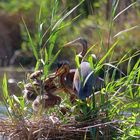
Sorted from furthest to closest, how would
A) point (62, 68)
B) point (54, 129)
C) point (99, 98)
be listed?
point (62, 68)
point (99, 98)
point (54, 129)

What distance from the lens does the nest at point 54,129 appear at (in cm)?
468

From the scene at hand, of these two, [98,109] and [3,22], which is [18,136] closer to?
[98,109]

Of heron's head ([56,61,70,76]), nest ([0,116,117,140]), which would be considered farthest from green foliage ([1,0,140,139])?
heron's head ([56,61,70,76])

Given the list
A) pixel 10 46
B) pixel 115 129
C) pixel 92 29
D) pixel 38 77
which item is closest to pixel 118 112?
pixel 115 129

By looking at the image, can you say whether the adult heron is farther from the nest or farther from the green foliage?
the nest

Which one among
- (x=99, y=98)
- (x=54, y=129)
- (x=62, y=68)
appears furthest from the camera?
(x=62, y=68)

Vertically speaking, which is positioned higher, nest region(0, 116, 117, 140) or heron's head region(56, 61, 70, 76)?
heron's head region(56, 61, 70, 76)

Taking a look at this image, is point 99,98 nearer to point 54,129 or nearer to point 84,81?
point 84,81

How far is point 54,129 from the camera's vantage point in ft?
15.4

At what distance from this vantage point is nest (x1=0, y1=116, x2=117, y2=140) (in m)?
4.68

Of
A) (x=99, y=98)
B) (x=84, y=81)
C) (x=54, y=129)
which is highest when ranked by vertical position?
(x=84, y=81)

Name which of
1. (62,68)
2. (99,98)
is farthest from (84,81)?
(62,68)

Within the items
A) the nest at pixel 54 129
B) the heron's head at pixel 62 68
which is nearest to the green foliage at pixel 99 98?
the nest at pixel 54 129

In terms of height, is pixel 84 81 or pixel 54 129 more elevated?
pixel 84 81
